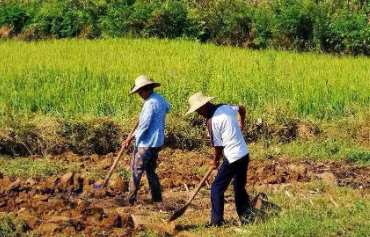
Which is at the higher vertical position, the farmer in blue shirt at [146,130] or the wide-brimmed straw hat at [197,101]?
the wide-brimmed straw hat at [197,101]

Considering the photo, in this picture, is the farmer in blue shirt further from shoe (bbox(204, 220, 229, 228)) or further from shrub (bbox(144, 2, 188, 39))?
shrub (bbox(144, 2, 188, 39))

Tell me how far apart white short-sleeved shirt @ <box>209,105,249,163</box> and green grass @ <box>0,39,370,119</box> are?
12.1 ft

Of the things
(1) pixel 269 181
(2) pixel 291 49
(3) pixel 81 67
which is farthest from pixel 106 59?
(1) pixel 269 181

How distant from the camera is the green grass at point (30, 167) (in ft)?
26.8

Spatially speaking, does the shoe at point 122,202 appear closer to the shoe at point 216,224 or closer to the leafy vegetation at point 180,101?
the shoe at point 216,224

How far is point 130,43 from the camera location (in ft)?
51.5

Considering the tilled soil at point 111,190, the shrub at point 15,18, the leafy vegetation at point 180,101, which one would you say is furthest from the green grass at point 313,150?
the shrub at point 15,18

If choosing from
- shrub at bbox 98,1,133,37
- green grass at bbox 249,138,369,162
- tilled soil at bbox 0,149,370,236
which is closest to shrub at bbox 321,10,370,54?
shrub at bbox 98,1,133,37

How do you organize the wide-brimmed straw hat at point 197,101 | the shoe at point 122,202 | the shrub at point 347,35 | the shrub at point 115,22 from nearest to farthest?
1. the wide-brimmed straw hat at point 197,101
2. the shoe at point 122,202
3. the shrub at point 347,35
4. the shrub at point 115,22

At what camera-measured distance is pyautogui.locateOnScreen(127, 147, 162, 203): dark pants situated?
7.14m

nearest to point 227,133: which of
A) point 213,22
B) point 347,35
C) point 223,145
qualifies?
point 223,145

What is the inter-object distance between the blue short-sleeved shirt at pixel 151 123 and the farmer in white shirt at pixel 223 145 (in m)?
0.77

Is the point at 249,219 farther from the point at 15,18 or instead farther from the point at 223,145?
the point at 15,18

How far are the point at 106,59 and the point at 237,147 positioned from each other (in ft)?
25.1
